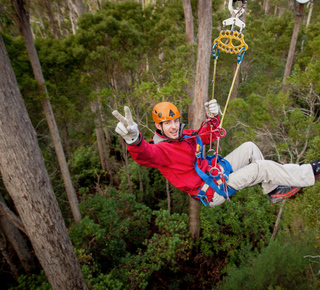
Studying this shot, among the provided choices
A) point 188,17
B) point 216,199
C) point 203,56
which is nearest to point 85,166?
point 188,17

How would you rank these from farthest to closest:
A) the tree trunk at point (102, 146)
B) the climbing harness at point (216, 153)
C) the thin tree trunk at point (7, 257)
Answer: the tree trunk at point (102, 146) < the thin tree trunk at point (7, 257) < the climbing harness at point (216, 153)

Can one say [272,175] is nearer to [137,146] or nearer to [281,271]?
[137,146]

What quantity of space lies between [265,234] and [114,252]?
504cm

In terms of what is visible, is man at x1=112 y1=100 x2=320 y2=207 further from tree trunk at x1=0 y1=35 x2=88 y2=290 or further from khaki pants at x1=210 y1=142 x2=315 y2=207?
tree trunk at x1=0 y1=35 x2=88 y2=290

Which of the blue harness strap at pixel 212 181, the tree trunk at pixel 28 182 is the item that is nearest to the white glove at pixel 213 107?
the blue harness strap at pixel 212 181

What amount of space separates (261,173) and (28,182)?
10.2 feet

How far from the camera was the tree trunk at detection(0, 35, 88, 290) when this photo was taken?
2.44 metres

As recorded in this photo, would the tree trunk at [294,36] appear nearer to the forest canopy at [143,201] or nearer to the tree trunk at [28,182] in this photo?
the forest canopy at [143,201]

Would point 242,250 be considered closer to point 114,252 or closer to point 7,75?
point 114,252

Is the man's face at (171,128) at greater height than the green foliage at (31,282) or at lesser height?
greater

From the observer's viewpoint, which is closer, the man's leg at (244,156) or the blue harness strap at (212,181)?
the blue harness strap at (212,181)

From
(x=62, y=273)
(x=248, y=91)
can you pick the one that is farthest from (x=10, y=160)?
(x=248, y=91)

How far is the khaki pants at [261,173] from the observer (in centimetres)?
255

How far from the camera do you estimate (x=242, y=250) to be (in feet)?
21.1
